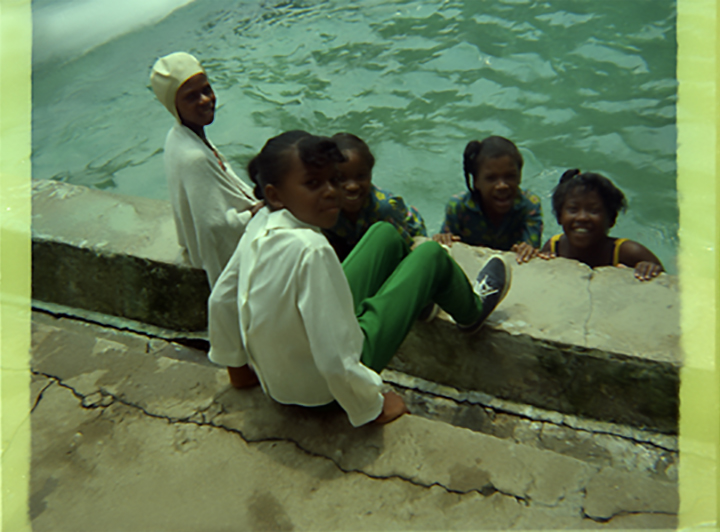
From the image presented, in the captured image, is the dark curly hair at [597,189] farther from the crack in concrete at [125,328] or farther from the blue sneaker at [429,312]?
the crack in concrete at [125,328]

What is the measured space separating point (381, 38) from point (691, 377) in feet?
21.5

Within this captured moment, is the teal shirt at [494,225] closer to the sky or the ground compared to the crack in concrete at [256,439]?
closer to the ground

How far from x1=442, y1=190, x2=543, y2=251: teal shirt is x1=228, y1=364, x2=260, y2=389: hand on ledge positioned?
5.75 ft

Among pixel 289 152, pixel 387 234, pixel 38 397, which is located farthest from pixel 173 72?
pixel 38 397

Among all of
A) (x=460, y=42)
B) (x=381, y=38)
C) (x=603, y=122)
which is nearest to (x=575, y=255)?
→ (x=603, y=122)

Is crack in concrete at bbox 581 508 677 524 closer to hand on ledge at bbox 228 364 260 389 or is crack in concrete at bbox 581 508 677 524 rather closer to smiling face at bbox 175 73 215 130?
hand on ledge at bbox 228 364 260 389

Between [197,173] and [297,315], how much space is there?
1.18 meters

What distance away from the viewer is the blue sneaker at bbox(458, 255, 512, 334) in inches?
109

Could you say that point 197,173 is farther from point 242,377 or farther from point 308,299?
point 308,299

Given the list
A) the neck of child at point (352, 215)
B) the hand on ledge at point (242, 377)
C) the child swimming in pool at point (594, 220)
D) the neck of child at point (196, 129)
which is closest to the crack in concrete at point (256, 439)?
the hand on ledge at point (242, 377)

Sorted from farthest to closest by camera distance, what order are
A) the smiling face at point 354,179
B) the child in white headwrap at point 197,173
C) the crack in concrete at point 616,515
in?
the smiling face at point 354,179
the child in white headwrap at point 197,173
the crack in concrete at point 616,515

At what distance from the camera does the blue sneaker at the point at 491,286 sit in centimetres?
276

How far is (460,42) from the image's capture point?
7.61 meters

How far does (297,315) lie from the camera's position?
2061 mm
